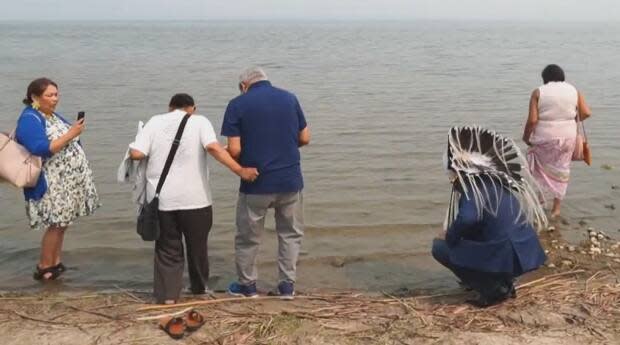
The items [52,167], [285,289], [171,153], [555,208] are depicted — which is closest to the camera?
[171,153]

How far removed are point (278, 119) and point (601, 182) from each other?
23.3 feet

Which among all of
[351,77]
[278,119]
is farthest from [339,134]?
[351,77]

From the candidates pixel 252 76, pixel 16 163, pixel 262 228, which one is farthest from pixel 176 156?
pixel 16 163

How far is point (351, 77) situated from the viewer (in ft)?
84.1

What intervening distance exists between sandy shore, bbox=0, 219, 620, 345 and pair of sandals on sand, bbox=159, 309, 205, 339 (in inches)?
1.8

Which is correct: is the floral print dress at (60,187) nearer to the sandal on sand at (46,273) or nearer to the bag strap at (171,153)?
the sandal on sand at (46,273)

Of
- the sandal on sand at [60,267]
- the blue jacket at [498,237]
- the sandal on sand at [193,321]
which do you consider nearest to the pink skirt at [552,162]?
the blue jacket at [498,237]

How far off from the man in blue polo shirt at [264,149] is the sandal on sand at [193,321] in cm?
103

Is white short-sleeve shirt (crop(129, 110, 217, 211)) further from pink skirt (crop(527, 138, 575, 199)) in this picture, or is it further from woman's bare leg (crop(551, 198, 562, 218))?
woman's bare leg (crop(551, 198, 562, 218))

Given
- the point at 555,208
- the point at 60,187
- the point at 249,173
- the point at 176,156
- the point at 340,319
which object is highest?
the point at 176,156

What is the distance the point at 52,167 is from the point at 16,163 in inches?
14.0

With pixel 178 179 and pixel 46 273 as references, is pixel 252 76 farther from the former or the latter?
pixel 46 273

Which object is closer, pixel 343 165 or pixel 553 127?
pixel 553 127

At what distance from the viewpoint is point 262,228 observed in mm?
5605
